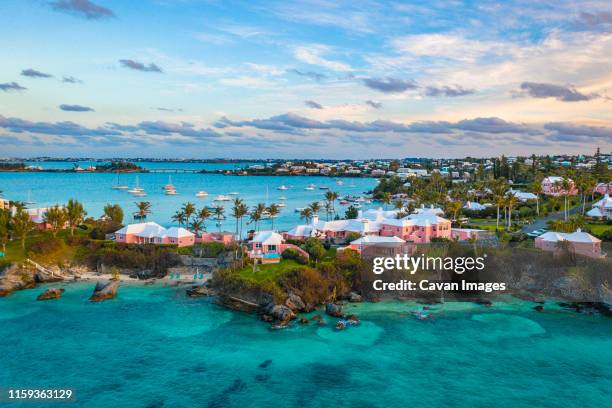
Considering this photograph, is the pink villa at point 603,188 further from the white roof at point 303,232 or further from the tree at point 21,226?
the tree at point 21,226

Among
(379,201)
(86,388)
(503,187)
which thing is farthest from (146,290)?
(379,201)

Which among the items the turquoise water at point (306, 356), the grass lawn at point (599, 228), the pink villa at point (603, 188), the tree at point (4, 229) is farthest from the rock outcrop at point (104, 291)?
the pink villa at point (603, 188)

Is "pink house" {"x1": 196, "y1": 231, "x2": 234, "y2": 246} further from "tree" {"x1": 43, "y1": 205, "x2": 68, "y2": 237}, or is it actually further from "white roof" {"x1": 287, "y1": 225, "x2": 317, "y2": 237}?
"tree" {"x1": 43, "y1": 205, "x2": 68, "y2": 237}

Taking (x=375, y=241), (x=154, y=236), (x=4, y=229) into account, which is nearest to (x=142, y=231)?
(x=154, y=236)

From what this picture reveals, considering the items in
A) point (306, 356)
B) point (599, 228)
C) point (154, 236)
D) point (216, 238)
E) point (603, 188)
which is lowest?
point (306, 356)

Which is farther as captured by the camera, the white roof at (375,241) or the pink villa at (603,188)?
the pink villa at (603,188)

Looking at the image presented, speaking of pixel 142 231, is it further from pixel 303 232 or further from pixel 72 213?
pixel 303 232
